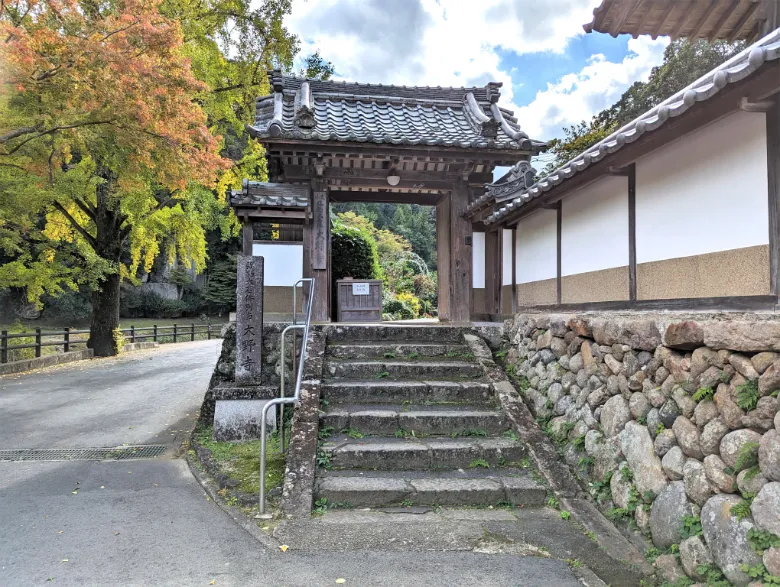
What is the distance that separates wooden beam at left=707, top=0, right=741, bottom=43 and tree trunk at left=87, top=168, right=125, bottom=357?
15.3 m

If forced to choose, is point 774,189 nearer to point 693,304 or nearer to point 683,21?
point 693,304

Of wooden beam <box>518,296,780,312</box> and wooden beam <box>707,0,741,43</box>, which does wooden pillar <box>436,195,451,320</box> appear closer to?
wooden beam <box>518,296,780,312</box>

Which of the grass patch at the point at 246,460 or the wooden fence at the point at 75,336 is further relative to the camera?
the wooden fence at the point at 75,336

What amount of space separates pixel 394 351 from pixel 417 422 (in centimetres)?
146

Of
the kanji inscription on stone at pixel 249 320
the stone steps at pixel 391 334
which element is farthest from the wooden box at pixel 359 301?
the kanji inscription on stone at pixel 249 320

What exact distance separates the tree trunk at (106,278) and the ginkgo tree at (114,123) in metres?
0.03

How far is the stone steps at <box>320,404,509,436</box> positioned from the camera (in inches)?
198

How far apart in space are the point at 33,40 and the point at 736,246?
384 inches

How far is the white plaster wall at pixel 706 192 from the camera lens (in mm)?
3246

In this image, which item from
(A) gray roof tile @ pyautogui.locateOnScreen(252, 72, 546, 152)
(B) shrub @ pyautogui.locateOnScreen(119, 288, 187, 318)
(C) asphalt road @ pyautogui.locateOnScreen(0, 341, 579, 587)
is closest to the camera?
(C) asphalt road @ pyautogui.locateOnScreen(0, 341, 579, 587)

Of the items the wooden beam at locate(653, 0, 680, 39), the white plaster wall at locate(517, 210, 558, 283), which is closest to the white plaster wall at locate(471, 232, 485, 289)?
the white plaster wall at locate(517, 210, 558, 283)

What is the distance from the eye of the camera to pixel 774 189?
3.08m

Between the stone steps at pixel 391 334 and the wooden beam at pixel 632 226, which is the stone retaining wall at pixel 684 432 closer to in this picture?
the wooden beam at pixel 632 226

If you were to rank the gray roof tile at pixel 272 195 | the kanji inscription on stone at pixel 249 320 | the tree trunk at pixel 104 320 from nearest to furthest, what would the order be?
1. the kanji inscription on stone at pixel 249 320
2. the gray roof tile at pixel 272 195
3. the tree trunk at pixel 104 320
